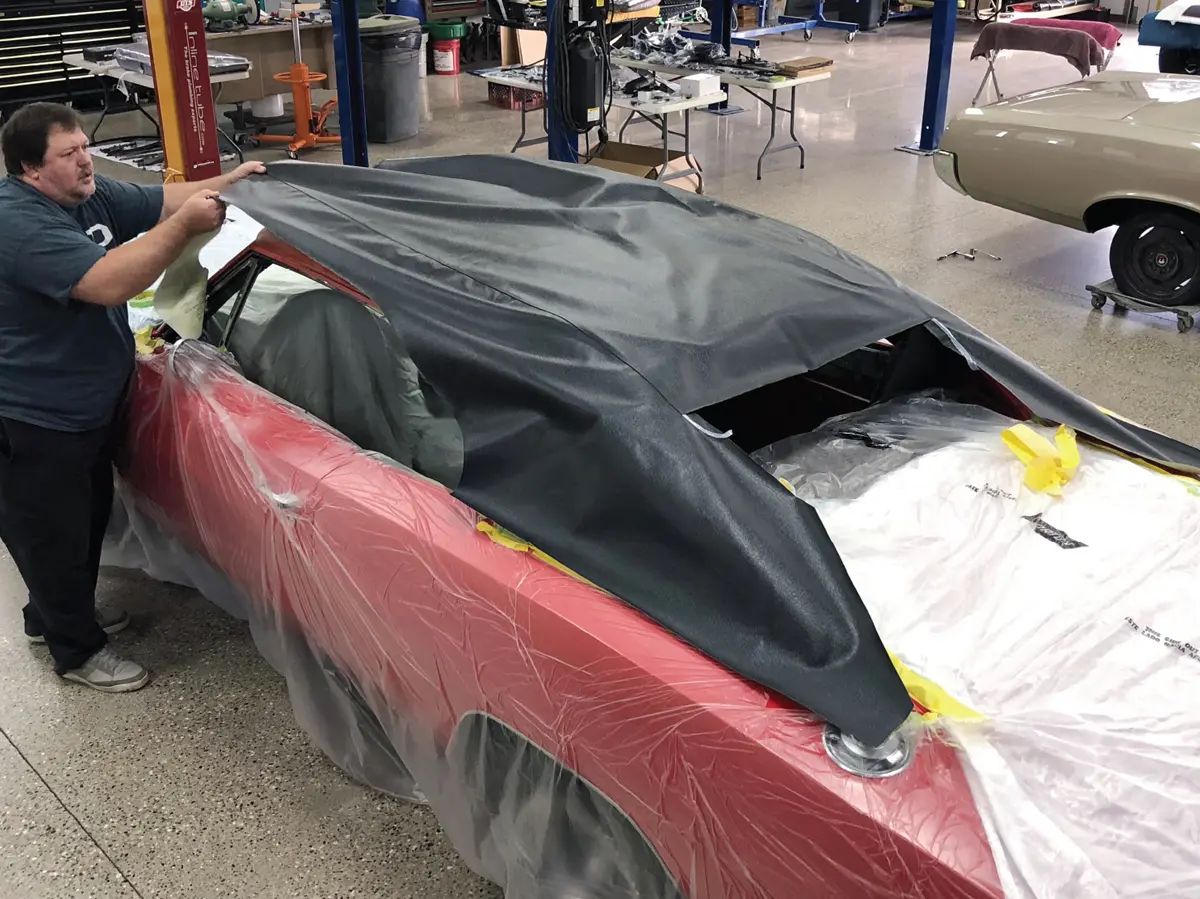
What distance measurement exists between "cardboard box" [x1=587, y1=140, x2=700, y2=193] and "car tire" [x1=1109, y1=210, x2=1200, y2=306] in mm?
2403

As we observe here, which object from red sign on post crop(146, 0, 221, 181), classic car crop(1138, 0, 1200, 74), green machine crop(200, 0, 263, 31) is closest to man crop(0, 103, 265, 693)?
red sign on post crop(146, 0, 221, 181)

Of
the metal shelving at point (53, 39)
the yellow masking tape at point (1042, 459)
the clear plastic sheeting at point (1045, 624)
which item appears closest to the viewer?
the clear plastic sheeting at point (1045, 624)

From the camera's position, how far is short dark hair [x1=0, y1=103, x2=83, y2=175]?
2383 mm

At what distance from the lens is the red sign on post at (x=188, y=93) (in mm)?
5855

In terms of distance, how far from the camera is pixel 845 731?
1.46 meters

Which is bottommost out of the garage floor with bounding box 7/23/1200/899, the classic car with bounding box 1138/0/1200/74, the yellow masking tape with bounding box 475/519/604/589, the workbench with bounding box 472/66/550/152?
the garage floor with bounding box 7/23/1200/899

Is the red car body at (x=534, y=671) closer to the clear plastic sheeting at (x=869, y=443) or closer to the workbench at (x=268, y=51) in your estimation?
the clear plastic sheeting at (x=869, y=443)

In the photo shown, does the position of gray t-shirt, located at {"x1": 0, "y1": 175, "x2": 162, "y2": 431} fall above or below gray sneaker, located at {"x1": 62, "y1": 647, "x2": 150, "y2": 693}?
above

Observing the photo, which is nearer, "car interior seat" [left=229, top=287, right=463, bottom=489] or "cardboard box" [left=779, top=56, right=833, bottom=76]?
"car interior seat" [left=229, top=287, right=463, bottom=489]

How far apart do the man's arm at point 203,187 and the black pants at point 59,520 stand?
0.62 metres

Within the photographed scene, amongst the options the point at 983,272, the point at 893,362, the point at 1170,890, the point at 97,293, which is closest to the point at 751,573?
the point at 1170,890

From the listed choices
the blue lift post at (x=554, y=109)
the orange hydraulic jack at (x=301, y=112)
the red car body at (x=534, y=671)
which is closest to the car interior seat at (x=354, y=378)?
the red car body at (x=534, y=671)

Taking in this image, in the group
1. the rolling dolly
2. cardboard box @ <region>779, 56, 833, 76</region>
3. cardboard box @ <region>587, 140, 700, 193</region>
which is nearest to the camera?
the rolling dolly

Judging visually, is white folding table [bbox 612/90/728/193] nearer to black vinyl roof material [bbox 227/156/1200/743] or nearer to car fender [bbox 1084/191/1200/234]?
car fender [bbox 1084/191/1200/234]
